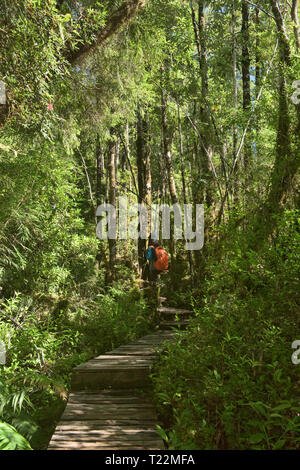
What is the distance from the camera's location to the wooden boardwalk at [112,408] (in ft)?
12.4

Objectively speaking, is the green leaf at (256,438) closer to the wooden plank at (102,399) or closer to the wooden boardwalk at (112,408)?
the wooden boardwalk at (112,408)

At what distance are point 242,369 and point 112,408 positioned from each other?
186 centimetres

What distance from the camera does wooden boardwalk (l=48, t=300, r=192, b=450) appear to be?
3.78 meters

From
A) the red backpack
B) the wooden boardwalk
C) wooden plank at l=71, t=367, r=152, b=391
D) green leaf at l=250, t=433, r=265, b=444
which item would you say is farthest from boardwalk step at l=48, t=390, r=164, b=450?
the red backpack

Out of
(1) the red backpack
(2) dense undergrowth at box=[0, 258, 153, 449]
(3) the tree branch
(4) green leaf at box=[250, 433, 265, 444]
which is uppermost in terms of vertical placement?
(3) the tree branch

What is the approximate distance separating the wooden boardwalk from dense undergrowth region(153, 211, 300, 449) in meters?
0.28

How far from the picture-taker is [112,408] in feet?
15.2

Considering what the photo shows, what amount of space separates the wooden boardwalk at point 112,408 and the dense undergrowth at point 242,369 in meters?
0.28

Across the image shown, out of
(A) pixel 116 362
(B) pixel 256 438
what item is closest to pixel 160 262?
(A) pixel 116 362

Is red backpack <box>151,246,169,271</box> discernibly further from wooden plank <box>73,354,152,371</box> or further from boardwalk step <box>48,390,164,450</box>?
boardwalk step <box>48,390,164,450</box>

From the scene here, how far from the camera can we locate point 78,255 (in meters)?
11.6
